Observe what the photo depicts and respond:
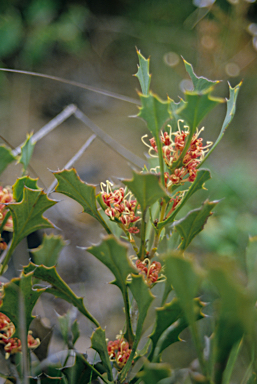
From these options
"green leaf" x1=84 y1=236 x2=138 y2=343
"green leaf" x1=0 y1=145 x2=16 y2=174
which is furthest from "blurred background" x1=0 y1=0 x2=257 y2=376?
"green leaf" x1=84 y1=236 x2=138 y2=343

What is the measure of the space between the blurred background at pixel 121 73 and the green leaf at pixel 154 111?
70cm

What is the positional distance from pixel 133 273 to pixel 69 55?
4.69 feet

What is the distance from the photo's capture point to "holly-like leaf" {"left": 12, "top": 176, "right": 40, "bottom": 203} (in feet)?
0.89

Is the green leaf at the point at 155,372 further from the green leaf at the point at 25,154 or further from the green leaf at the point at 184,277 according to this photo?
the green leaf at the point at 25,154

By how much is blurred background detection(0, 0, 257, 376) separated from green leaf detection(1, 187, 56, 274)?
609 millimetres

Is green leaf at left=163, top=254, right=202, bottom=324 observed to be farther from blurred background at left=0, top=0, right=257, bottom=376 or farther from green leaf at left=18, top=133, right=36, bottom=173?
blurred background at left=0, top=0, right=257, bottom=376

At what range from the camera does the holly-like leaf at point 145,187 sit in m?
0.18

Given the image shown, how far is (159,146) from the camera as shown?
0.20m

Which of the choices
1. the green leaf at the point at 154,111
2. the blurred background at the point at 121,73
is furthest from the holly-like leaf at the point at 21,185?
the blurred background at the point at 121,73

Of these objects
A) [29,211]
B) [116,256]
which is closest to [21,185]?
[29,211]

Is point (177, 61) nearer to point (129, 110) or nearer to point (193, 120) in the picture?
point (129, 110)

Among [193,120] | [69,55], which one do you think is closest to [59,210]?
[193,120]

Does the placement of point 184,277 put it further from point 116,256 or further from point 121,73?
point 121,73

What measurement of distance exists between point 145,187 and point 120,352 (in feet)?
0.50
